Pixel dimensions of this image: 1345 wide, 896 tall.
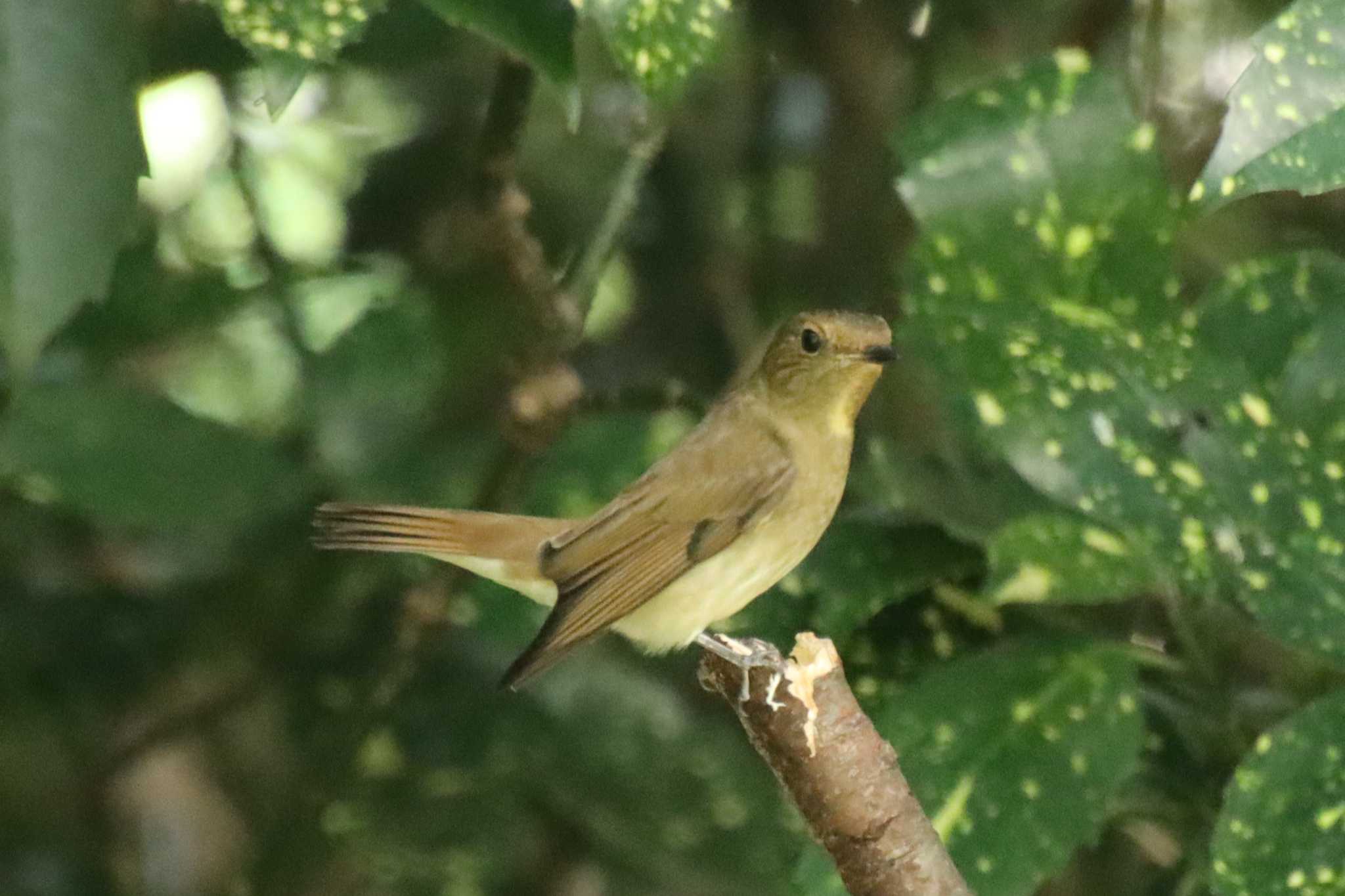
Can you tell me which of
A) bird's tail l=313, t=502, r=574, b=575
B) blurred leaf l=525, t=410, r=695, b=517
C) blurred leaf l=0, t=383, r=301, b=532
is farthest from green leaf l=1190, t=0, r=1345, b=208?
blurred leaf l=0, t=383, r=301, b=532

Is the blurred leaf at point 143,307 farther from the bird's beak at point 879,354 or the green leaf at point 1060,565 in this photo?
the green leaf at point 1060,565

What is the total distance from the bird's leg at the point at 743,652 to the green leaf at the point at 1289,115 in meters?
0.65

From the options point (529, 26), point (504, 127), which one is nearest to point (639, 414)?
point (504, 127)

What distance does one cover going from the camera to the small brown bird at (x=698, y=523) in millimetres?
2273

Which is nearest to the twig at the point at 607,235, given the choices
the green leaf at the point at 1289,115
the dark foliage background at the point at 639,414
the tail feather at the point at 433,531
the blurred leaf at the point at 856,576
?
the dark foliage background at the point at 639,414

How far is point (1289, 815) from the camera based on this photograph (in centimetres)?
182

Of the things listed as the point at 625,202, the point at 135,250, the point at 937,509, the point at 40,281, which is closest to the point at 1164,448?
the point at 937,509

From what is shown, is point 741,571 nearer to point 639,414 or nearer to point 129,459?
point 639,414

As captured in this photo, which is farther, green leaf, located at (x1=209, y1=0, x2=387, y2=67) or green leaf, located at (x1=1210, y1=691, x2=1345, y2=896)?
green leaf, located at (x1=1210, y1=691, x2=1345, y2=896)

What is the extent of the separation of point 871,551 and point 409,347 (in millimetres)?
887

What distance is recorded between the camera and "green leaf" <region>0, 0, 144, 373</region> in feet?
5.56

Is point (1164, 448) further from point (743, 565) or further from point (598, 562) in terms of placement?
point (598, 562)

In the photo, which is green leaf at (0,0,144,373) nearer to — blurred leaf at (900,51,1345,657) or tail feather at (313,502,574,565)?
tail feather at (313,502,574,565)

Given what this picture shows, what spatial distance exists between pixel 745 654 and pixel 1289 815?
588mm
